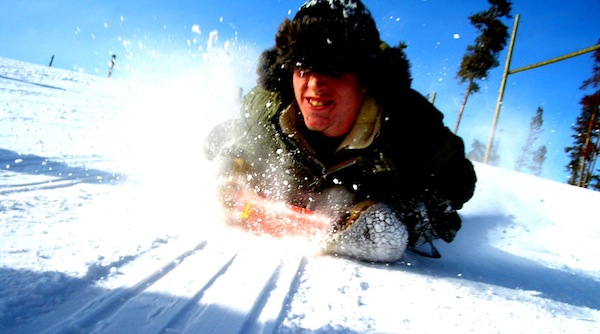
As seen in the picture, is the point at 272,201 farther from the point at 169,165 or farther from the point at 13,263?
the point at 169,165

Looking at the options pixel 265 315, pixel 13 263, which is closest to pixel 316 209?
pixel 265 315

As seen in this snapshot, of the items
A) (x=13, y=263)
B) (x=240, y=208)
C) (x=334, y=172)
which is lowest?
(x=13, y=263)

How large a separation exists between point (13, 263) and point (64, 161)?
71.9 inches

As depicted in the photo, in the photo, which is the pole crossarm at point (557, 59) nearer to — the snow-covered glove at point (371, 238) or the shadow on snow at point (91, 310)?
the snow-covered glove at point (371, 238)

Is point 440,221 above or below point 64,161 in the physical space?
above

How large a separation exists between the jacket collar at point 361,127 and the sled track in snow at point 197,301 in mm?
825

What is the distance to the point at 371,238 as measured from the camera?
1.59 m

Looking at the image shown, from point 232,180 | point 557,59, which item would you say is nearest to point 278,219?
point 232,180

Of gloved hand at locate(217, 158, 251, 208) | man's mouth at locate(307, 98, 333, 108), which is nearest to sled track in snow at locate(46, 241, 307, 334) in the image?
gloved hand at locate(217, 158, 251, 208)

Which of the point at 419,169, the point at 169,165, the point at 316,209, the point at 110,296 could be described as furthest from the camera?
the point at 169,165

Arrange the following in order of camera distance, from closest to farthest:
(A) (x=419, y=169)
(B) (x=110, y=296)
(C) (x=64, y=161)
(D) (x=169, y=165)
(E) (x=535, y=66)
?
(B) (x=110, y=296), (A) (x=419, y=169), (C) (x=64, y=161), (D) (x=169, y=165), (E) (x=535, y=66)

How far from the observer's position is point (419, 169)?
6.07 feet

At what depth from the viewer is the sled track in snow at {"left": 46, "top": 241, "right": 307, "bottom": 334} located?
0.78m

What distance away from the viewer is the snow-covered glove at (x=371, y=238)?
1580 mm
